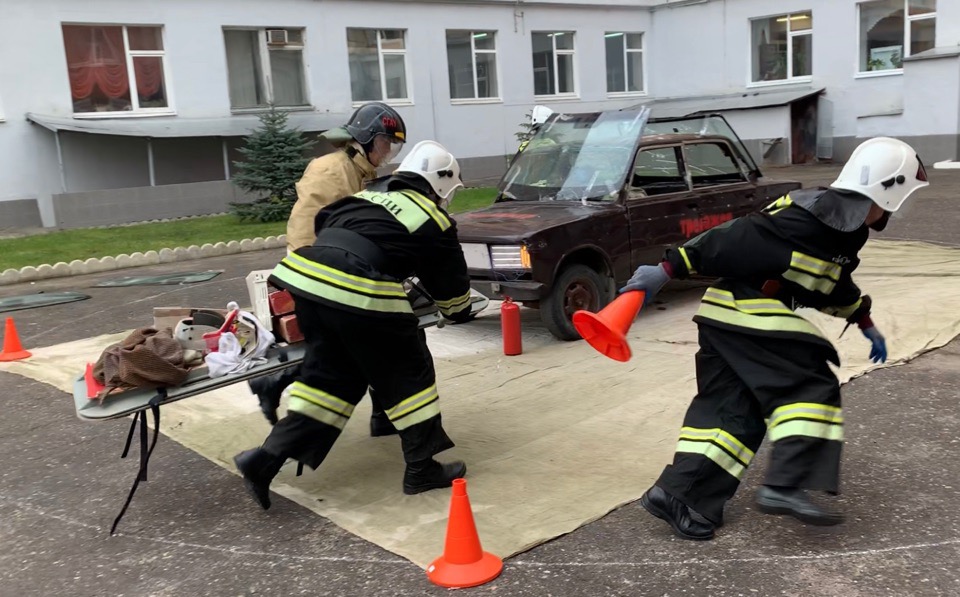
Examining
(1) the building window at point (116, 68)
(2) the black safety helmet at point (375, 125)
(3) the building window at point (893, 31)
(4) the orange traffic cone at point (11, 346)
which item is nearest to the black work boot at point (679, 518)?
(2) the black safety helmet at point (375, 125)

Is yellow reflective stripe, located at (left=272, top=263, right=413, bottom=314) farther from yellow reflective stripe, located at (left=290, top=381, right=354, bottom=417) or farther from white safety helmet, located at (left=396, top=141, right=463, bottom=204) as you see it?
white safety helmet, located at (left=396, top=141, right=463, bottom=204)

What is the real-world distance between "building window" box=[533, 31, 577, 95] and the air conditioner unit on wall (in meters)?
7.45

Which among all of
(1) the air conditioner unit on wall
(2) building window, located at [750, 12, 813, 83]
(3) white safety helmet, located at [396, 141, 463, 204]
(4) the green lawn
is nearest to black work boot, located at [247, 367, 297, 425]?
(3) white safety helmet, located at [396, 141, 463, 204]

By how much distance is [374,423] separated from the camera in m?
5.12

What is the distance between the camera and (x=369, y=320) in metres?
3.86

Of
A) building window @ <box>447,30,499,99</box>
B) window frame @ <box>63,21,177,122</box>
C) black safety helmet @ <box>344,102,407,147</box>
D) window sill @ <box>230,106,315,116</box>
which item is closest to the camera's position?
black safety helmet @ <box>344,102,407,147</box>

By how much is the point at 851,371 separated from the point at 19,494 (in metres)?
5.05

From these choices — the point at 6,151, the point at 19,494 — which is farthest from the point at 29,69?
the point at 19,494

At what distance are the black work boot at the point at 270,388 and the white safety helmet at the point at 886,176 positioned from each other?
3087 millimetres

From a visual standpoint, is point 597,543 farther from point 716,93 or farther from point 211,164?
point 716,93

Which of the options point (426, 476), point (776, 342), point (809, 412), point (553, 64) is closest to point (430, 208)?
point (426, 476)

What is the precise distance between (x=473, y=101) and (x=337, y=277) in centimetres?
1877

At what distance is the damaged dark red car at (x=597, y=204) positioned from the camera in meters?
6.71

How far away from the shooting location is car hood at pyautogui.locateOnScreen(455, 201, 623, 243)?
669 centimetres
